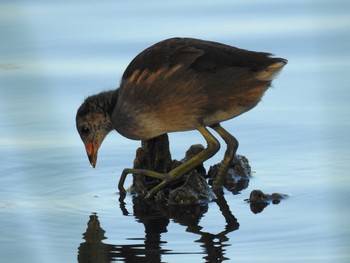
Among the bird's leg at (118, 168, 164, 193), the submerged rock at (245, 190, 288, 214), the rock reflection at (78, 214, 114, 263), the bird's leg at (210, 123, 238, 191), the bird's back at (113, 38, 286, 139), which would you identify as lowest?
the rock reflection at (78, 214, 114, 263)

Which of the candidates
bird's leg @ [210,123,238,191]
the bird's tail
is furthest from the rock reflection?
the bird's tail

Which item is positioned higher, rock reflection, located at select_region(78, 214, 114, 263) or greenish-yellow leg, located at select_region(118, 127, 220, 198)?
greenish-yellow leg, located at select_region(118, 127, 220, 198)

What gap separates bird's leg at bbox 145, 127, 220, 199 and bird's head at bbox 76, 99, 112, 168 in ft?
1.89

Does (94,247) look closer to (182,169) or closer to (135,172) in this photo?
(135,172)

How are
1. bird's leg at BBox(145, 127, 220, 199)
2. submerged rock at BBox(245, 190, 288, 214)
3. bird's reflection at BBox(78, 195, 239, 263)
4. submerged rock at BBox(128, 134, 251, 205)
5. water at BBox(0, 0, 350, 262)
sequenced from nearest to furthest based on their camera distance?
bird's reflection at BBox(78, 195, 239, 263)
water at BBox(0, 0, 350, 262)
submerged rock at BBox(245, 190, 288, 214)
submerged rock at BBox(128, 134, 251, 205)
bird's leg at BBox(145, 127, 220, 199)

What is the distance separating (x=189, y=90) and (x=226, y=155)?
560 millimetres

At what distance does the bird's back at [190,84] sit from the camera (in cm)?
877

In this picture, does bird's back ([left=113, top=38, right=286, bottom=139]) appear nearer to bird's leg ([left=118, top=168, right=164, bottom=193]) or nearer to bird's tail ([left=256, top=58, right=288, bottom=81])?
bird's tail ([left=256, top=58, right=288, bottom=81])

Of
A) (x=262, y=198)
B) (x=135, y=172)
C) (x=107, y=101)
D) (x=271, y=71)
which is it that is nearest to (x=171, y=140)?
(x=107, y=101)

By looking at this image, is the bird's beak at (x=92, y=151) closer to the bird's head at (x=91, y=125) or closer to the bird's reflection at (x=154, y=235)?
the bird's head at (x=91, y=125)

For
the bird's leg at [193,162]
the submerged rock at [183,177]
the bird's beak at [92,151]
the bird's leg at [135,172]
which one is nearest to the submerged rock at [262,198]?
the submerged rock at [183,177]

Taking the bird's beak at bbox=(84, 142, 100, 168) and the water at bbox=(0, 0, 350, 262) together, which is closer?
the water at bbox=(0, 0, 350, 262)

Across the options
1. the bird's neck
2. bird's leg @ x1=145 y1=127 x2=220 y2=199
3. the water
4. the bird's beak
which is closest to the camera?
the water

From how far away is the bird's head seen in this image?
9.20 metres
